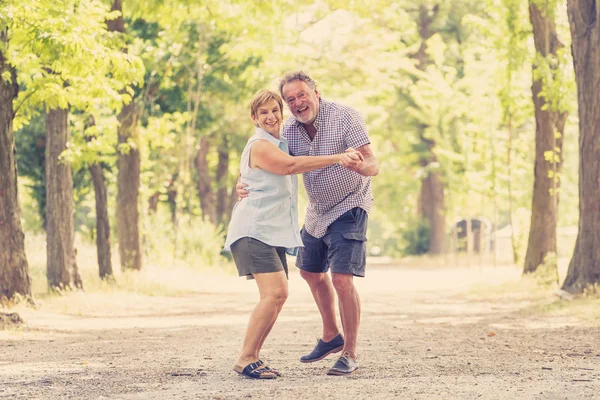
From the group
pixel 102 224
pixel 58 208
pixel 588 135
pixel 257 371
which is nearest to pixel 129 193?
pixel 102 224

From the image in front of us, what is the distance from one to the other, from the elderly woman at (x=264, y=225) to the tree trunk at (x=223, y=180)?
27.8 meters

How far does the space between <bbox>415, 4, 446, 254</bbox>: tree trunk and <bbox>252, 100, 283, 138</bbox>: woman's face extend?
3593 centimetres

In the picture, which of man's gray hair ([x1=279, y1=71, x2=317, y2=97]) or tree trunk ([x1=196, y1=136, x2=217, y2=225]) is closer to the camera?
man's gray hair ([x1=279, y1=71, x2=317, y2=97])

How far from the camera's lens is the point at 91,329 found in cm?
1260

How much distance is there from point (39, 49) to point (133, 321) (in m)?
3.55

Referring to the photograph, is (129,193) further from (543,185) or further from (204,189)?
(204,189)

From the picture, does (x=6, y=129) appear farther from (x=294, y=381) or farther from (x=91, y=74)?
(x=294, y=381)

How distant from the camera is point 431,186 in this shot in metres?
44.8

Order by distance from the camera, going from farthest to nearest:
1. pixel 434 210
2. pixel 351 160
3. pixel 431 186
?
pixel 431 186, pixel 434 210, pixel 351 160

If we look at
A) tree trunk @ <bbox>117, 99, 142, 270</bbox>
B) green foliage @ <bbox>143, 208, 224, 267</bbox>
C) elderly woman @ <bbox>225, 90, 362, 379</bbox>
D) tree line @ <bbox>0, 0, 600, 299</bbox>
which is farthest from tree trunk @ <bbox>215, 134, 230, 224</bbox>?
elderly woman @ <bbox>225, 90, 362, 379</bbox>

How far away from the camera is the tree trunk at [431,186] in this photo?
144 feet

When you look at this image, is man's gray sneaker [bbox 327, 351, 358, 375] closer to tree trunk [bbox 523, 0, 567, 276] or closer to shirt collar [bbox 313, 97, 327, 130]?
shirt collar [bbox 313, 97, 327, 130]

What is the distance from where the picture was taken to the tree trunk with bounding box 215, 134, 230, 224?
36.6 metres

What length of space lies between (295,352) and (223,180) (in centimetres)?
2880
